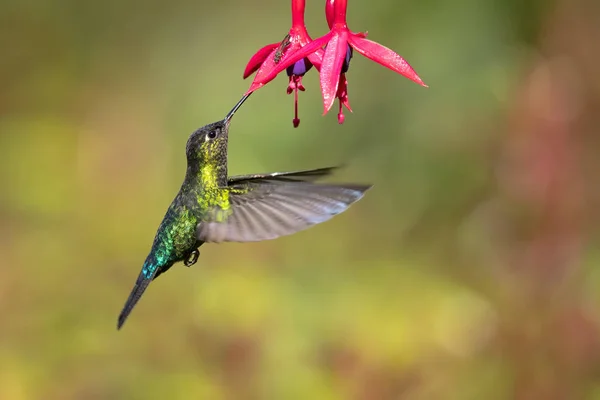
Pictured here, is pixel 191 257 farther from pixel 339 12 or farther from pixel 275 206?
pixel 339 12

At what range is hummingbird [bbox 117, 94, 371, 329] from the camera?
1.26 metres

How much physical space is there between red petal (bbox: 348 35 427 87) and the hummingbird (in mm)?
200

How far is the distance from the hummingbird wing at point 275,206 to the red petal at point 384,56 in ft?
0.66

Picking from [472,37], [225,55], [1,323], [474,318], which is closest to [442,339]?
[474,318]

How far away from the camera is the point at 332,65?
1.25m

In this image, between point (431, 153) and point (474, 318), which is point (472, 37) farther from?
point (474, 318)

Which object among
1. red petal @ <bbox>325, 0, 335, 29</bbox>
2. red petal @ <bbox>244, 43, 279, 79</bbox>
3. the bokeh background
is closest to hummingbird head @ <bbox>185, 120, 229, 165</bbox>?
red petal @ <bbox>244, 43, 279, 79</bbox>

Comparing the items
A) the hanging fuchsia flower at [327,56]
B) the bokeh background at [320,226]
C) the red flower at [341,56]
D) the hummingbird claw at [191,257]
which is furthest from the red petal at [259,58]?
the bokeh background at [320,226]

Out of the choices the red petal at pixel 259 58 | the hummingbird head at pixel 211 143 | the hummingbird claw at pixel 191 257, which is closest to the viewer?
the red petal at pixel 259 58

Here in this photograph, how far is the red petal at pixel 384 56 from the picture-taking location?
4.09 feet

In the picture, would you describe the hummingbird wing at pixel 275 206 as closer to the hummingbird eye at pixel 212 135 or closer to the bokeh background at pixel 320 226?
the hummingbird eye at pixel 212 135

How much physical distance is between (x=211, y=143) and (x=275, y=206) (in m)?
0.22

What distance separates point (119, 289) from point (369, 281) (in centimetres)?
95

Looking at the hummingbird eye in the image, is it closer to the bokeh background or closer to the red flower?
the red flower
